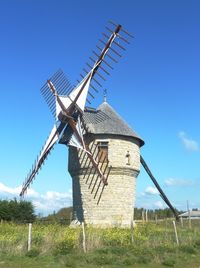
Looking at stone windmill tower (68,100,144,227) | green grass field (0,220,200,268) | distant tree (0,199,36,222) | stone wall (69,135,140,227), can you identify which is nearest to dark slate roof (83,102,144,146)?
stone windmill tower (68,100,144,227)

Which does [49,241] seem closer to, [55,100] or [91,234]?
[91,234]

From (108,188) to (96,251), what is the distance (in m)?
13.2

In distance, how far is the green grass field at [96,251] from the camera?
51.7 ft

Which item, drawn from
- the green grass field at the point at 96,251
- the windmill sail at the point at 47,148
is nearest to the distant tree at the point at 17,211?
the windmill sail at the point at 47,148

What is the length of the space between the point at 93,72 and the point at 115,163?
6.18 meters

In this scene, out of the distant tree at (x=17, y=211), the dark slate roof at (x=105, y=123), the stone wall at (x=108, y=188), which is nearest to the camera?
the stone wall at (x=108, y=188)

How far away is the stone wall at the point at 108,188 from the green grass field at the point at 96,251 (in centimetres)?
943

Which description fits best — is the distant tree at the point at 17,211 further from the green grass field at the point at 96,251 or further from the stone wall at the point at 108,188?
the green grass field at the point at 96,251

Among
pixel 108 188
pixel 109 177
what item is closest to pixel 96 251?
pixel 108 188

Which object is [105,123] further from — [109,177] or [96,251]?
[96,251]

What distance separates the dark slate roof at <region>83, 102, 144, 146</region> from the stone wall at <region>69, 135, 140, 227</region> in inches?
15.9

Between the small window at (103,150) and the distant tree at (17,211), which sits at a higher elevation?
the small window at (103,150)

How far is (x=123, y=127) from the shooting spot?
32312 mm

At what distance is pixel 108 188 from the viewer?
1212 inches
